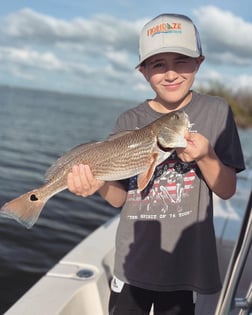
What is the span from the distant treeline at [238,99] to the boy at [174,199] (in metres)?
28.8

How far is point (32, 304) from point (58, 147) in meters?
16.7

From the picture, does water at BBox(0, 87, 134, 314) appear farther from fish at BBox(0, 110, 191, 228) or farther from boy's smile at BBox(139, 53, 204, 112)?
boy's smile at BBox(139, 53, 204, 112)

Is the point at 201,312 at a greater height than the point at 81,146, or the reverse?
the point at 81,146

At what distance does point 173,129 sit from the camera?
7.61 ft

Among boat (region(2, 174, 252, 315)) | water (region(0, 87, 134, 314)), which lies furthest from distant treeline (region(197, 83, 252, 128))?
boat (region(2, 174, 252, 315))

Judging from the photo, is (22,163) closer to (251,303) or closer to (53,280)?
(53,280)

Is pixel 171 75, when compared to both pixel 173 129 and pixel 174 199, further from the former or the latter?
pixel 174 199

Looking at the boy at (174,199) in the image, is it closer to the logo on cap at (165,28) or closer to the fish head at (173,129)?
the logo on cap at (165,28)

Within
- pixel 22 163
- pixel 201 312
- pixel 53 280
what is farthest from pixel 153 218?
pixel 22 163

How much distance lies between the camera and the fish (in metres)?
2.43

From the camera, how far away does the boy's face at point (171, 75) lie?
2.53 m

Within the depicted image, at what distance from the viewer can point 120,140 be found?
8.52 feet

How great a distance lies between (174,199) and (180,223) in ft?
0.48

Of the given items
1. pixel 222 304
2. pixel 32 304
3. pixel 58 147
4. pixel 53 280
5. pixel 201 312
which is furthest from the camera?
pixel 58 147
